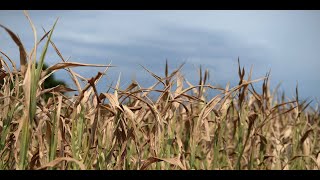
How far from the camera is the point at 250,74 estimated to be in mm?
2016

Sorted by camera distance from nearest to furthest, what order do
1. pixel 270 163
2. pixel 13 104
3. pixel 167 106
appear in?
pixel 13 104, pixel 167 106, pixel 270 163

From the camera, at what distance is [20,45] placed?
1.15 metres

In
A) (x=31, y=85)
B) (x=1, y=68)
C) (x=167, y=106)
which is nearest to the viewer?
(x=31, y=85)
